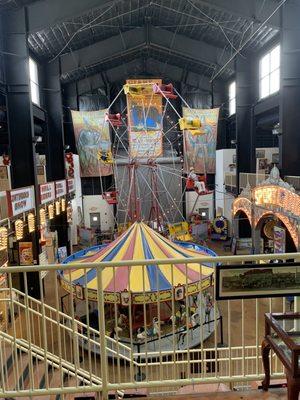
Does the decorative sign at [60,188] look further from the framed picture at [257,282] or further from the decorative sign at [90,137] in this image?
the framed picture at [257,282]

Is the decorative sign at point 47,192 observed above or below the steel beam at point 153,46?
below

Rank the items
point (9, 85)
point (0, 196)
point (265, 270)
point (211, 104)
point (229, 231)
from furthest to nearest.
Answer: point (211, 104)
point (229, 231)
point (9, 85)
point (0, 196)
point (265, 270)

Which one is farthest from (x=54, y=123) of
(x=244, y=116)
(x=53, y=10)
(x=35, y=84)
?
(x=244, y=116)

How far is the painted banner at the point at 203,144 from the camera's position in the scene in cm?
1956

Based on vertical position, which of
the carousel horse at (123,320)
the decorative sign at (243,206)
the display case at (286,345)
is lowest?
the carousel horse at (123,320)

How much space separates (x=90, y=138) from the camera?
65.8 ft

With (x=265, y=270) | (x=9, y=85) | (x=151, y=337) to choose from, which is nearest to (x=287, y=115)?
(x=151, y=337)

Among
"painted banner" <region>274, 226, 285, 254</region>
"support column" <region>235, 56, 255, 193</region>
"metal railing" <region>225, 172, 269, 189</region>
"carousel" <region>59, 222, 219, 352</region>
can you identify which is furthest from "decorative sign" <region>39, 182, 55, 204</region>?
"support column" <region>235, 56, 255, 193</region>

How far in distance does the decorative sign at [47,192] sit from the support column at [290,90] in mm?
9562

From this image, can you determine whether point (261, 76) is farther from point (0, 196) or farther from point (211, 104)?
point (0, 196)

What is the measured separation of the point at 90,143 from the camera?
20.3m

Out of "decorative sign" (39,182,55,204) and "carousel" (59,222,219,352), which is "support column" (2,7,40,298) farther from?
"carousel" (59,222,219,352)

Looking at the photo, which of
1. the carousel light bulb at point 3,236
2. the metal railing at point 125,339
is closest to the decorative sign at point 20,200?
the carousel light bulb at point 3,236

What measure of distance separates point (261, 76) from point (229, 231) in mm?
9904
